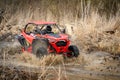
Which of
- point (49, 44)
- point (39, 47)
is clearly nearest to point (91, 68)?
point (49, 44)

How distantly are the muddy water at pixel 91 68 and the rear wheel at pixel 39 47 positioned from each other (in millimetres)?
591

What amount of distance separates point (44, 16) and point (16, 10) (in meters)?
2.88

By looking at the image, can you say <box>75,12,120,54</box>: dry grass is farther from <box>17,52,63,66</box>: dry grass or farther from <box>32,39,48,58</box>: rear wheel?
<box>17,52,63,66</box>: dry grass

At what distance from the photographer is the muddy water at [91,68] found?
11969 mm

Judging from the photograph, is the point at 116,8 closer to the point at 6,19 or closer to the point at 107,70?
the point at 6,19

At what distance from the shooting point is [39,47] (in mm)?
14227

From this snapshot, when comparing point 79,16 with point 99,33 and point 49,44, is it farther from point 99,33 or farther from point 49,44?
point 49,44

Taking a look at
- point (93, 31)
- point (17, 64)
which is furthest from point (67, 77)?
point (93, 31)

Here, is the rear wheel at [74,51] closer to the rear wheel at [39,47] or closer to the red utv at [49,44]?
the red utv at [49,44]

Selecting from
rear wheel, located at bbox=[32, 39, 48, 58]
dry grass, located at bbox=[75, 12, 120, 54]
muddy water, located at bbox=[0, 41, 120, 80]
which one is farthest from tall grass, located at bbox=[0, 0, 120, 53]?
rear wheel, located at bbox=[32, 39, 48, 58]

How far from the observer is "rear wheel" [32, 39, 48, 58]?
14.1 metres

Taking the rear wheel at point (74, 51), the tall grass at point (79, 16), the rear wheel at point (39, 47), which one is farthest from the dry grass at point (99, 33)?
the rear wheel at point (39, 47)

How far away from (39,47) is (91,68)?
2.22m

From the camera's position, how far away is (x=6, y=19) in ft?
74.6
